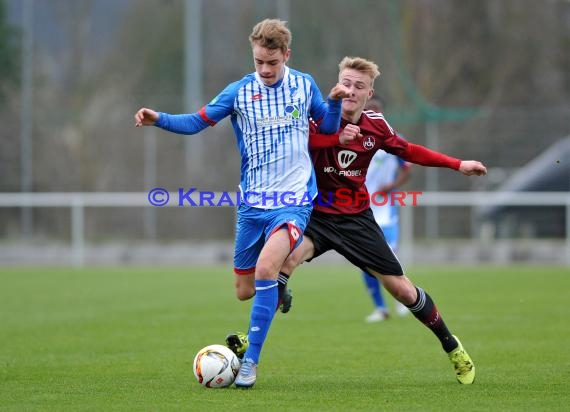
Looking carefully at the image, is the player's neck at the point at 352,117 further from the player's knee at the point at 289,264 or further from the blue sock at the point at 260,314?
the blue sock at the point at 260,314

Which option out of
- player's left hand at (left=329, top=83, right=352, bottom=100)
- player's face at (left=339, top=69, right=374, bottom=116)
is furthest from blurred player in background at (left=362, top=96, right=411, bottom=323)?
player's left hand at (left=329, top=83, right=352, bottom=100)

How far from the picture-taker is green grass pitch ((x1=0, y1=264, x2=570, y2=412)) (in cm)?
607

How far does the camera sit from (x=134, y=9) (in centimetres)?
2733

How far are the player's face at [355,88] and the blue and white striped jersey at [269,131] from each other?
0.87 feet

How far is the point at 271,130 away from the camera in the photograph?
22.6ft

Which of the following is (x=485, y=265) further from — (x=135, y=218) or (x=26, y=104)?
(x=26, y=104)

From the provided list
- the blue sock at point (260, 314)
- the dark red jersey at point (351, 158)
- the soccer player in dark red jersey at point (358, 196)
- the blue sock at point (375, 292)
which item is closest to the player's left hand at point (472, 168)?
the soccer player in dark red jersey at point (358, 196)

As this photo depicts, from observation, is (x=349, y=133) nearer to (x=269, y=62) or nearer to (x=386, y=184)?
(x=269, y=62)

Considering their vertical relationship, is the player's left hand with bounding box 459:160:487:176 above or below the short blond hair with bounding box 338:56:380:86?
below

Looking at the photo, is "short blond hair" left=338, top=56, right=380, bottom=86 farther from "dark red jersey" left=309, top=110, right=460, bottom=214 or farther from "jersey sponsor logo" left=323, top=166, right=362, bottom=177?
"jersey sponsor logo" left=323, top=166, right=362, bottom=177

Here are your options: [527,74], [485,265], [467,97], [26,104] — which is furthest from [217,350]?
[527,74]

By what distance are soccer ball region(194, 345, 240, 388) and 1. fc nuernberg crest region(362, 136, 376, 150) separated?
66.7 inches

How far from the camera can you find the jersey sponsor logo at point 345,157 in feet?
23.7

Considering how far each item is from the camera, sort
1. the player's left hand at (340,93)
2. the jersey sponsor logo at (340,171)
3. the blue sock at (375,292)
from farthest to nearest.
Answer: the blue sock at (375,292)
the jersey sponsor logo at (340,171)
the player's left hand at (340,93)
